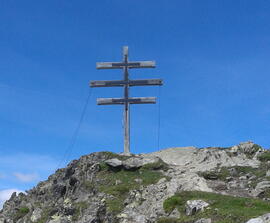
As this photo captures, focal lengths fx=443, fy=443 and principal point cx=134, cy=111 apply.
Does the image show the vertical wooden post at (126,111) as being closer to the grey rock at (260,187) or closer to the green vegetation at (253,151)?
the green vegetation at (253,151)

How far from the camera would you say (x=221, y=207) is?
29.5 metres

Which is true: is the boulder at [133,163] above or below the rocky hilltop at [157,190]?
above

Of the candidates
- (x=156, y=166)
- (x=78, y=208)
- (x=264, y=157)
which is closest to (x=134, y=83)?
(x=156, y=166)

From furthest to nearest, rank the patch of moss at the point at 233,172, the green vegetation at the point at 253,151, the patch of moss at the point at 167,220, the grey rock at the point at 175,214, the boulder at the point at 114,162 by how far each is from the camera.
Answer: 1. the green vegetation at the point at 253,151
2. the boulder at the point at 114,162
3. the patch of moss at the point at 233,172
4. the grey rock at the point at 175,214
5. the patch of moss at the point at 167,220

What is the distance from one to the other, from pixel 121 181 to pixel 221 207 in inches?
517

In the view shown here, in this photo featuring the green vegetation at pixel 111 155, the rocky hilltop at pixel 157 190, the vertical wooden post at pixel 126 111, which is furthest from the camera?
the vertical wooden post at pixel 126 111

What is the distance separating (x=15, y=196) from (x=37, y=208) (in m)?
8.39

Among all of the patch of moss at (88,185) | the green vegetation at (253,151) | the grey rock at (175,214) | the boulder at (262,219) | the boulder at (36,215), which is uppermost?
the green vegetation at (253,151)

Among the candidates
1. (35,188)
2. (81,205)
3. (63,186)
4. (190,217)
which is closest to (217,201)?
(190,217)

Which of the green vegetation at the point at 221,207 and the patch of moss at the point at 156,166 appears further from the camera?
the patch of moss at the point at 156,166

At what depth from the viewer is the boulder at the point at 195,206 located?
97.9 feet

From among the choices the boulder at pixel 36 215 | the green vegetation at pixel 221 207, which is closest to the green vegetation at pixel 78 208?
the boulder at pixel 36 215

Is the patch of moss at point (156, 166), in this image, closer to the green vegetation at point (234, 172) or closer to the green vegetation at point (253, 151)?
the green vegetation at point (234, 172)

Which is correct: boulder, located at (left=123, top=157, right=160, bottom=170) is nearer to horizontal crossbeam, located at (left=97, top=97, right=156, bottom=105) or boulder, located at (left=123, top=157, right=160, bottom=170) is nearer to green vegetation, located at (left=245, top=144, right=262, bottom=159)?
horizontal crossbeam, located at (left=97, top=97, right=156, bottom=105)
